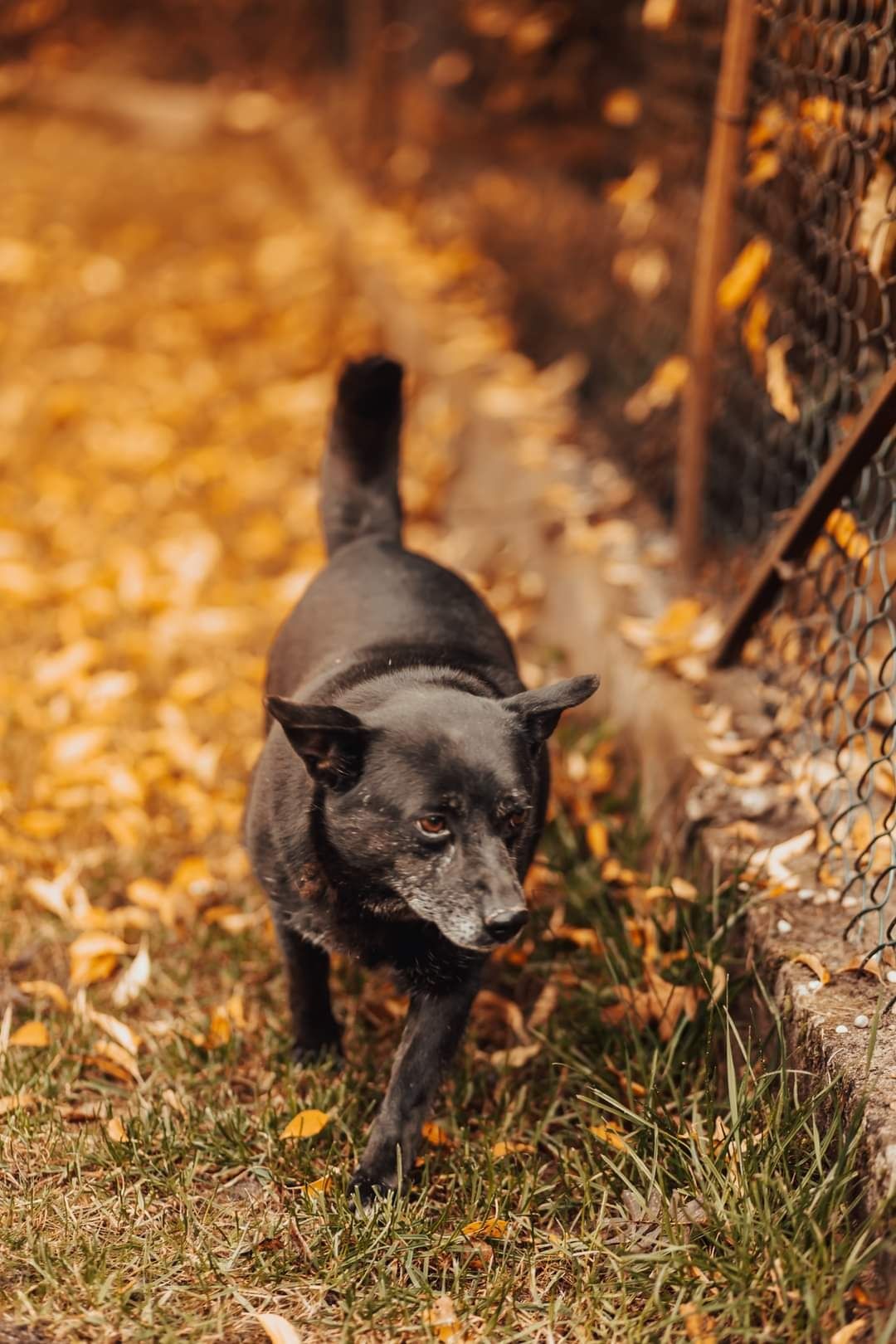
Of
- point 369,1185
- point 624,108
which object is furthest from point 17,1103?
point 624,108

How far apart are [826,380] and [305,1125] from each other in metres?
2.25

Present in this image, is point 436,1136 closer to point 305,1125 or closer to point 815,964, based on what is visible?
point 305,1125

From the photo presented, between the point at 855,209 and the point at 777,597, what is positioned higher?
the point at 855,209

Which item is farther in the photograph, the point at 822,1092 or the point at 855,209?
the point at 855,209

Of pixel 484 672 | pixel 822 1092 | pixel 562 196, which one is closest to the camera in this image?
pixel 822 1092

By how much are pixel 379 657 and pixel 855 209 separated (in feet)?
5.18

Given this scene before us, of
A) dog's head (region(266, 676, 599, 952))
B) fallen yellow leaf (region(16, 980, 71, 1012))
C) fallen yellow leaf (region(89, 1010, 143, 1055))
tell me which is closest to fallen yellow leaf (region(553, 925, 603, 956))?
dog's head (region(266, 676, 599, 952))

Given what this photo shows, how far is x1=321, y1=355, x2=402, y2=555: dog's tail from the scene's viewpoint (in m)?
3.40

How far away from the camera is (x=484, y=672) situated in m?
2.89

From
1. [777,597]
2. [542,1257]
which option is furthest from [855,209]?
[542,1257]

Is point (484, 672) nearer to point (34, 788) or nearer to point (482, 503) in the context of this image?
point (34, 788)

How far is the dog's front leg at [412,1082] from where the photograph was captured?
2.57 metres

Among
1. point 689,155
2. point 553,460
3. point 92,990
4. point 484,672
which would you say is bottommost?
point 92,990

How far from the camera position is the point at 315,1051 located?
9.66 ft
